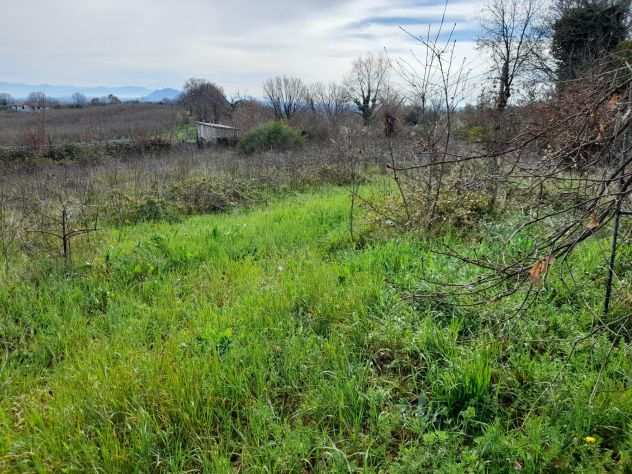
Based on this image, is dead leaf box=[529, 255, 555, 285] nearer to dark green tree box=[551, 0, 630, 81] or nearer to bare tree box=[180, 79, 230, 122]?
dark green tree box=[551, 0, 630, 81]

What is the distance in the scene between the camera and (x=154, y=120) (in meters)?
32.8

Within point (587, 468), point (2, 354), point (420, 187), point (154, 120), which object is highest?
point (154, 120)

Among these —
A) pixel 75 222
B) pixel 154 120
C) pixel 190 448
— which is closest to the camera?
pixel 190 448

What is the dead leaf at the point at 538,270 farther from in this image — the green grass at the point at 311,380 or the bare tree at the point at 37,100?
the bare tree at the point at 37,100

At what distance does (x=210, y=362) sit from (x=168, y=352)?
37cm

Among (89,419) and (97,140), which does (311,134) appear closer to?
(97,140)

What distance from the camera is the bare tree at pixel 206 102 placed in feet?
126

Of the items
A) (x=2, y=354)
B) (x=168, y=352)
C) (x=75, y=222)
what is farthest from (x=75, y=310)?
(x=75, y=222)

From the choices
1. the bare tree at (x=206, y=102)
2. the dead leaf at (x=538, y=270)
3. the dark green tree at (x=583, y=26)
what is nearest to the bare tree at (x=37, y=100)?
the bare tree at (x=206, y=102)

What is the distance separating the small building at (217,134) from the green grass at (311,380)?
2105 centimetres

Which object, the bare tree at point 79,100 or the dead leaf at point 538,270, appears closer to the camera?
the dead leaf at point 538,270

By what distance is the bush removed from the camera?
20.6m

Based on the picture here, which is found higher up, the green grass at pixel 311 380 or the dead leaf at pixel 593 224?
the dead leaf at pixel 593 224

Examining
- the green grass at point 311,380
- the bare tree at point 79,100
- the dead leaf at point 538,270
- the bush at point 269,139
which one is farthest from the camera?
the bare tree at point 79,100
